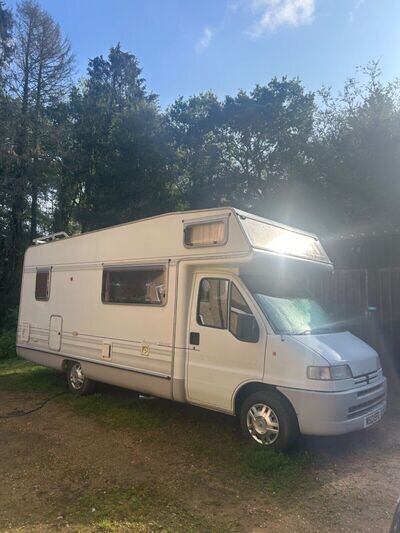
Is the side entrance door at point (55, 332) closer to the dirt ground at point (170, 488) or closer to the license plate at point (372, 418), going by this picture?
the dirt ground at point (170, 488)

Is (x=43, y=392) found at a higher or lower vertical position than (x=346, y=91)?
lower

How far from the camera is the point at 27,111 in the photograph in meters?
22.5

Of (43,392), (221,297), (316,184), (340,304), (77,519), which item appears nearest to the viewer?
(77,519)

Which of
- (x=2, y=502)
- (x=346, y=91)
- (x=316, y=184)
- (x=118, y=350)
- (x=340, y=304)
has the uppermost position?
(x=346, y=91)

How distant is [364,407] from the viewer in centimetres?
489

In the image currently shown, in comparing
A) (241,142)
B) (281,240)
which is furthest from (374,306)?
(241,142)

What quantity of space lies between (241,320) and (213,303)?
1.72ft

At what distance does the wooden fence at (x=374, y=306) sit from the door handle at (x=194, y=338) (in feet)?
11.1

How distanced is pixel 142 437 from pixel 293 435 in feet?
6.61

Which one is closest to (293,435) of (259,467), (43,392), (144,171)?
(259,467)

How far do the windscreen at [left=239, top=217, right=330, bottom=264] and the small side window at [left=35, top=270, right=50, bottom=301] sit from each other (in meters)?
4.85

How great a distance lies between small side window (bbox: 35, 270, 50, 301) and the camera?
8.50 metres

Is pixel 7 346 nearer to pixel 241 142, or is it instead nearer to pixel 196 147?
pixel 196 147

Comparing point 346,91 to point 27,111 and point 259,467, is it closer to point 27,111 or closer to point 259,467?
point 27,111
